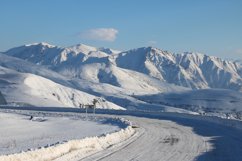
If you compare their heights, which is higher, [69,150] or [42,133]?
[42,133]

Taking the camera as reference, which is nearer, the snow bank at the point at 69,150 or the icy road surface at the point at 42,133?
the snow bank at the point at 69,150

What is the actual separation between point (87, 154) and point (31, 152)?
Result: 3852mm

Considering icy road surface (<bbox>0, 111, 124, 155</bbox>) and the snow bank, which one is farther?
icy road surface (<bbox>0, 111, 124, 155</bbox>)

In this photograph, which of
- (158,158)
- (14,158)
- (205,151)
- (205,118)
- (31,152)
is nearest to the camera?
(14,158)

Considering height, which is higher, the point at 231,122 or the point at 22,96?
the point at 22,96

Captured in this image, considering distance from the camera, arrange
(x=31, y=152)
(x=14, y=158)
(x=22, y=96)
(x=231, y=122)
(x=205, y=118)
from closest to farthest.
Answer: (x=14, y=158)
(x=31, y=152)
(x=231, y=122)
(x=205, y=118)
(x=22, y=96)

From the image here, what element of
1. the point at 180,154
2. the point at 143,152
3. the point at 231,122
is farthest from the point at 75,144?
the point at 231,122

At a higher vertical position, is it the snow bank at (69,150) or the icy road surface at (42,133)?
the icy road surface at (42,133)

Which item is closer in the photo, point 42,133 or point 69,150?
point 69,150

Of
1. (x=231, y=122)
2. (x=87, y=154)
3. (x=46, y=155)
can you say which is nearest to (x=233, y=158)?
(x=87, y=154)

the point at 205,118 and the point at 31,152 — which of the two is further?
the point at 205,118

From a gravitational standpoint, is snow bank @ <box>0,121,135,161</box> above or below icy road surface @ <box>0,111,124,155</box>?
below

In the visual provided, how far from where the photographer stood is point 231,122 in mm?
56375

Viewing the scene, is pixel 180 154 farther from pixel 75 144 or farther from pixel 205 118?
pixel 205 118
